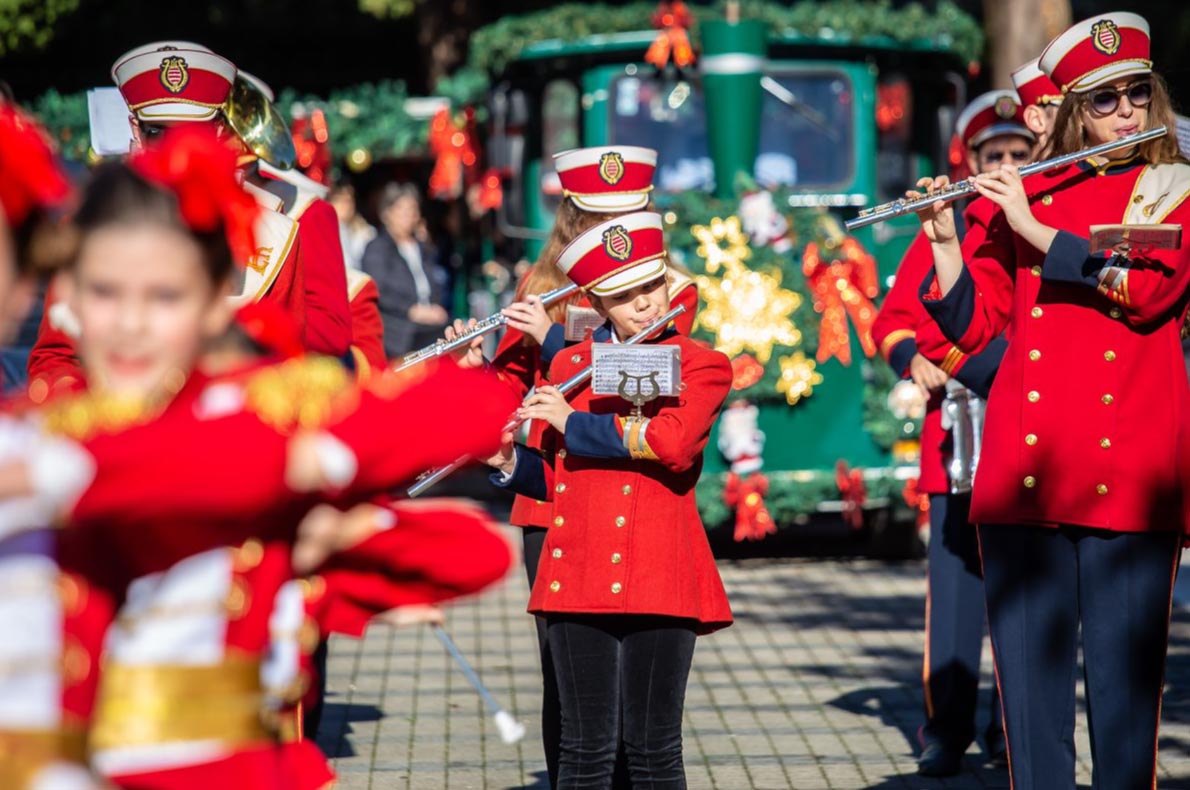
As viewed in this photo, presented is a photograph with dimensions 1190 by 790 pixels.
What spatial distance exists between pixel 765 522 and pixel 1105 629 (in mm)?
5669

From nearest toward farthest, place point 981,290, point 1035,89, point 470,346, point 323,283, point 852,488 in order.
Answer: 1. point 981,290
2. point 323,283
3. point 470,346
4. point 1035,89
5. point 852,488

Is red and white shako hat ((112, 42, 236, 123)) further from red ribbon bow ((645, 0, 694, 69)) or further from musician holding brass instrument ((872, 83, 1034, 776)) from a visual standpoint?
red ribbon bow ((645, 0, 694, 69))

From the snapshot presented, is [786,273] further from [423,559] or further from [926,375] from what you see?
[423,559]

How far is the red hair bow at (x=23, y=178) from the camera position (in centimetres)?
241

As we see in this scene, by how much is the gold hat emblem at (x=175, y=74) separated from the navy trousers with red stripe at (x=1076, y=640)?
216 cm

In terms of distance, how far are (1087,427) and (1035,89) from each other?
1.62 m

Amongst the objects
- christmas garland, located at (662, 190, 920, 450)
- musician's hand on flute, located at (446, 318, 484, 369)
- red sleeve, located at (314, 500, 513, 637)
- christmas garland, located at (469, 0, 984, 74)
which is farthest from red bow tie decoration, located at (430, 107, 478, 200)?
red sleeve, located at (314, 500, 513, 637)

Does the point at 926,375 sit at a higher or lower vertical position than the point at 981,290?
lower

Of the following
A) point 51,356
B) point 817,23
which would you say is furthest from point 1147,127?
point 817,23

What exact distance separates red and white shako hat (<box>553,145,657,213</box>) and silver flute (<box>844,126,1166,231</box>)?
599 millimetres

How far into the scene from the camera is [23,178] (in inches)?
95.2

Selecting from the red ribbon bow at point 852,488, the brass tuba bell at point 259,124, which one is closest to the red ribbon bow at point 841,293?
the red ribbon bow at point 852,488

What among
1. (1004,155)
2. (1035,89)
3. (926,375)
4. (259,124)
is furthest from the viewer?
(1004,155)

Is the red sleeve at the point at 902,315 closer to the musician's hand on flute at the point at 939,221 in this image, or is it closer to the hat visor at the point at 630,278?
the musician's hand on flute at the point at 939,221
